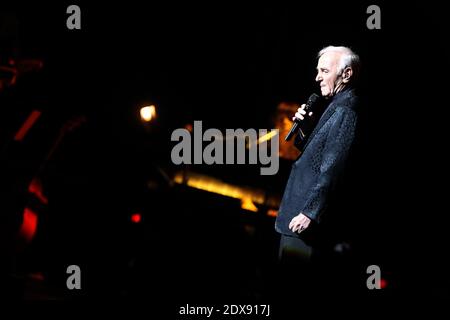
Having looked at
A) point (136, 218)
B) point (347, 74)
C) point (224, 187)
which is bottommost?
point (136, 218)

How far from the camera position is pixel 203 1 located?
6.77m

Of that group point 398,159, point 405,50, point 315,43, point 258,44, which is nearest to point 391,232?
point 398,159

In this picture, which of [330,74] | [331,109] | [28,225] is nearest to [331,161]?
[331,109]

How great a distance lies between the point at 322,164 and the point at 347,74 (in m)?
0.68

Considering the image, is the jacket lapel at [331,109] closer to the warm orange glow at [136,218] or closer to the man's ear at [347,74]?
the man's ear at [347,74]

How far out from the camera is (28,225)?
4.25m

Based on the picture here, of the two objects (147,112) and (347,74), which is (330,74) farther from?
(147,112)

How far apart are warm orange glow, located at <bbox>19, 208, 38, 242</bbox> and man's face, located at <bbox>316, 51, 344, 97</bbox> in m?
3.42

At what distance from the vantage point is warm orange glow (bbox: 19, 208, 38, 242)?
4078 mm

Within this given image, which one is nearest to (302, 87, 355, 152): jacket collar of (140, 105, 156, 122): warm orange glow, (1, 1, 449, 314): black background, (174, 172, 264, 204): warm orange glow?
(1, 1, 449, 314): black background

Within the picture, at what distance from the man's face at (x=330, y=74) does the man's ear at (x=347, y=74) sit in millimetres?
26

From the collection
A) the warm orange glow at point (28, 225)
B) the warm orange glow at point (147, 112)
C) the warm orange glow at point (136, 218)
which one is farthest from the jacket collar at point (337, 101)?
the warm orange glow at point (136, 218)

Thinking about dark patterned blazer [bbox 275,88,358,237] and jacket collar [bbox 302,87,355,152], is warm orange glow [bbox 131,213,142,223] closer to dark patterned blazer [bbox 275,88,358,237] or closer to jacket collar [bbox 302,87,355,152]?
dark patterned blazer [bbox 275,88,358,237]

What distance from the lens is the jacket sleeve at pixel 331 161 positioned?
2.09 meters
